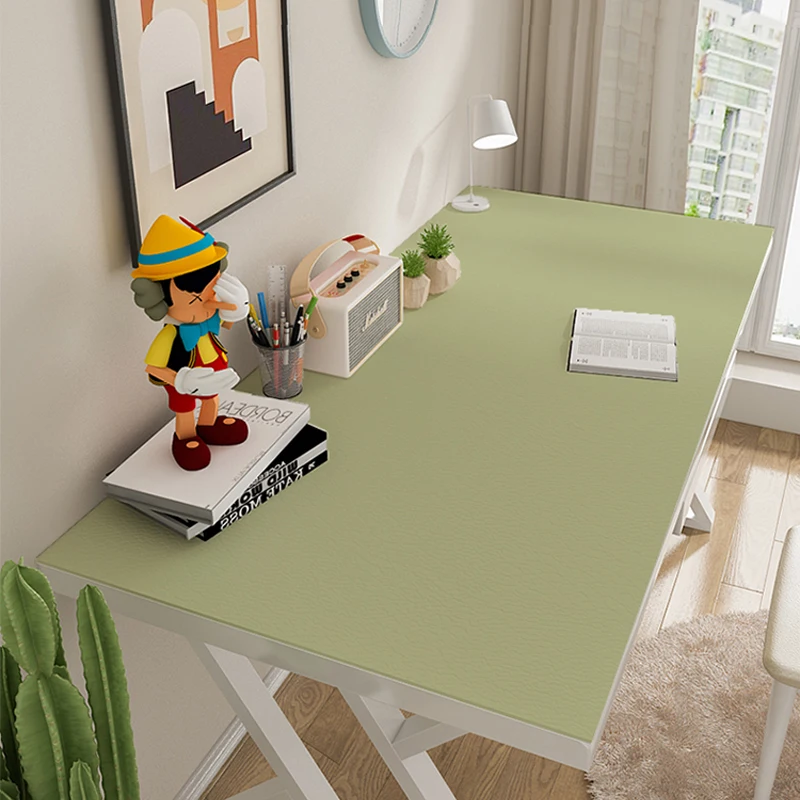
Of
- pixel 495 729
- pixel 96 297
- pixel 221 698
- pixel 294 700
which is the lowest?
pixel 294 700

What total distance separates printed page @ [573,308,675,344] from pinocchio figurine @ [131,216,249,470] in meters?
0.79

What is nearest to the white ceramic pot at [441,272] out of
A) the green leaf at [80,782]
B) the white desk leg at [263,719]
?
the white desk leg at [263,719]

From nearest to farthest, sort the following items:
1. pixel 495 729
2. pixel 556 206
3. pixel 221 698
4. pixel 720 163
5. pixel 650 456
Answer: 1. pixel 495 729
2. pixel 650 456
3. pixel 221 698
4. pixel 556 206
5. pixel 720 163

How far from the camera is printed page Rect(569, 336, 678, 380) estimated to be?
1752mm

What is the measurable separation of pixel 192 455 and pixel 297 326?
35 centimetres

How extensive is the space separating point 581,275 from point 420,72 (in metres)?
0.62

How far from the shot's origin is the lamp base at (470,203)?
2516mm

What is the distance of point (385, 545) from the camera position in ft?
4.34

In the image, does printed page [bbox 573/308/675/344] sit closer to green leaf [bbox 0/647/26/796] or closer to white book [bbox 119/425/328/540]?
white book [bbox 119/425/328/540]

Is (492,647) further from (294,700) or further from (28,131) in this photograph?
(294,700)

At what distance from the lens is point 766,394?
10.0 feet

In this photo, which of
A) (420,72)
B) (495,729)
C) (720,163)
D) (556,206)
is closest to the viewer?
(495,729)

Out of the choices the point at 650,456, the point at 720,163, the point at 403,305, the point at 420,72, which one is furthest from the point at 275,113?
the point at 720,163

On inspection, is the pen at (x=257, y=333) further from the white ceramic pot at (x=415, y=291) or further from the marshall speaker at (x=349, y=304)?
the white ceramic pot at (x=415, y=291)
